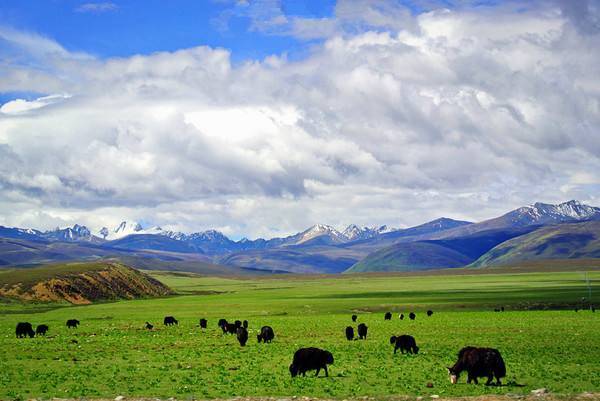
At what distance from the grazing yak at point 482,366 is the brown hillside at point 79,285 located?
11185 cm

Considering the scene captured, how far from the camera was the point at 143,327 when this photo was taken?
203 ft

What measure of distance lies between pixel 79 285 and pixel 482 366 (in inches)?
4860

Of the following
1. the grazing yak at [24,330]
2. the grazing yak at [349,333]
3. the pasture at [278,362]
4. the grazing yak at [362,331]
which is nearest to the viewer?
Result: the pasture at [278,362]

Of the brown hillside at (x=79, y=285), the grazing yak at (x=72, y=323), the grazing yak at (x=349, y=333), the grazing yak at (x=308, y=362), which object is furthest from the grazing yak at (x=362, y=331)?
the brown hillside at (x=79, y=285)

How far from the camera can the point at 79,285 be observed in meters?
136

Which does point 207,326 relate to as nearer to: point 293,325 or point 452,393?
point 293,325

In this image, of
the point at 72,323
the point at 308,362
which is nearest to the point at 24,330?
the point at 72,323

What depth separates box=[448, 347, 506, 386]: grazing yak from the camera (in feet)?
83.9

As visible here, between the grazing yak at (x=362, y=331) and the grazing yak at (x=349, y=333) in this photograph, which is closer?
the grazing yak at (x=349, y=333)

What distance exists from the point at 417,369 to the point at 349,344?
12721mm

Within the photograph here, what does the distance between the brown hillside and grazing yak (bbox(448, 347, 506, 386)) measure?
112 meters

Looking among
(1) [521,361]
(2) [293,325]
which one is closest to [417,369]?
(1) [521,361]

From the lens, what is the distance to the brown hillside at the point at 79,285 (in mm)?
125125

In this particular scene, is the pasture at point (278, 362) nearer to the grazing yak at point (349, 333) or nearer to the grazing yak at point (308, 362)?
the grazing yak at point (308, 362)
